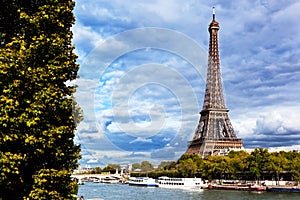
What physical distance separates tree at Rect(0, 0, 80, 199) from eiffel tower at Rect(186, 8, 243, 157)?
92.0m

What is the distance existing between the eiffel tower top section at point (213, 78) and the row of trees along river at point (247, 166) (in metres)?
18.1

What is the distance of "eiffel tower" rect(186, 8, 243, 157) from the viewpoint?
10503 centimetres

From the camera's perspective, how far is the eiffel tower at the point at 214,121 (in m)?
105

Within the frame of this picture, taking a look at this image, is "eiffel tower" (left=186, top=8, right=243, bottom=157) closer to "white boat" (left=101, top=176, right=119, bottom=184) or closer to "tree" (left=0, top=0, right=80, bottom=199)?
"white boat" (left=101, top=176, right=119, bottom=184)

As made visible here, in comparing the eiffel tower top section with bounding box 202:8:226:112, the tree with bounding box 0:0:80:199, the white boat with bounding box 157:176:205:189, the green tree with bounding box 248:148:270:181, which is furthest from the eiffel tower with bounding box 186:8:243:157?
the tree with bounding box 0:0:80:199

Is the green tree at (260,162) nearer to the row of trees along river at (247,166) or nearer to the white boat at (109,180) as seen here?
the row of trees along river at (247,166)

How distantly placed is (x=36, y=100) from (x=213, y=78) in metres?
106

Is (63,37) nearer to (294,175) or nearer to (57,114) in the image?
(57,114)

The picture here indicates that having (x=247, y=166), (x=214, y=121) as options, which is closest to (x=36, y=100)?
(x=247, y=166)

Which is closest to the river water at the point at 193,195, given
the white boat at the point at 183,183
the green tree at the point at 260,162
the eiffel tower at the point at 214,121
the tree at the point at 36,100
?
the green tree at the point at 260,162

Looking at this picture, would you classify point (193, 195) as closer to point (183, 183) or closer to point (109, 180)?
point (183, 183)

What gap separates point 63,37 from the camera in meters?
13.9

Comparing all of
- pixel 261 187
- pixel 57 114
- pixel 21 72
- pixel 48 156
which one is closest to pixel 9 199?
pixel 48 156

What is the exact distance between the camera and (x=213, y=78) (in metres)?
115
